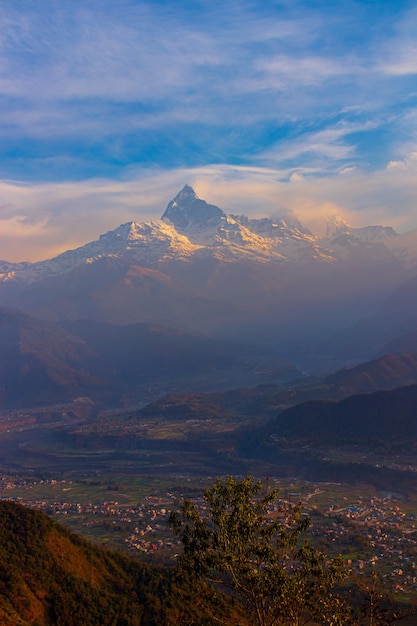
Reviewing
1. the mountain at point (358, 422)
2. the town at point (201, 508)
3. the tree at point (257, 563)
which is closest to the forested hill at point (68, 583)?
the town at point (201, 508)

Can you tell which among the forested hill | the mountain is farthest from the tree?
the mountain

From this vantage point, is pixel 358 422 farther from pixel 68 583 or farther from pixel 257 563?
pixel 257 563

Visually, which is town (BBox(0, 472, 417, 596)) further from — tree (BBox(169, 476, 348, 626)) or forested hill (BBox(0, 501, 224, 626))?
tree (BBox(169, 476, 348, 626))

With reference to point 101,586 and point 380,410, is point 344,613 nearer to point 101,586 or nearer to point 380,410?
point 101,586

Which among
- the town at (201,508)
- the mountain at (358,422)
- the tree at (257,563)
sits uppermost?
the tree at (257,563)

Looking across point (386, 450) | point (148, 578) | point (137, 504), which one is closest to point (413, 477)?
point (386, 450)

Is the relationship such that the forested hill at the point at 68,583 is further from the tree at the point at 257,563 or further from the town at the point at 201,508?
the tree at the point at 257,563

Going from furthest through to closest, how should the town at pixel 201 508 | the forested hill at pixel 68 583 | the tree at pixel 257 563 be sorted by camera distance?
the town at pixel 201 508 → the forested hill at pixel 68 583 → the tree at pixel 257 563
